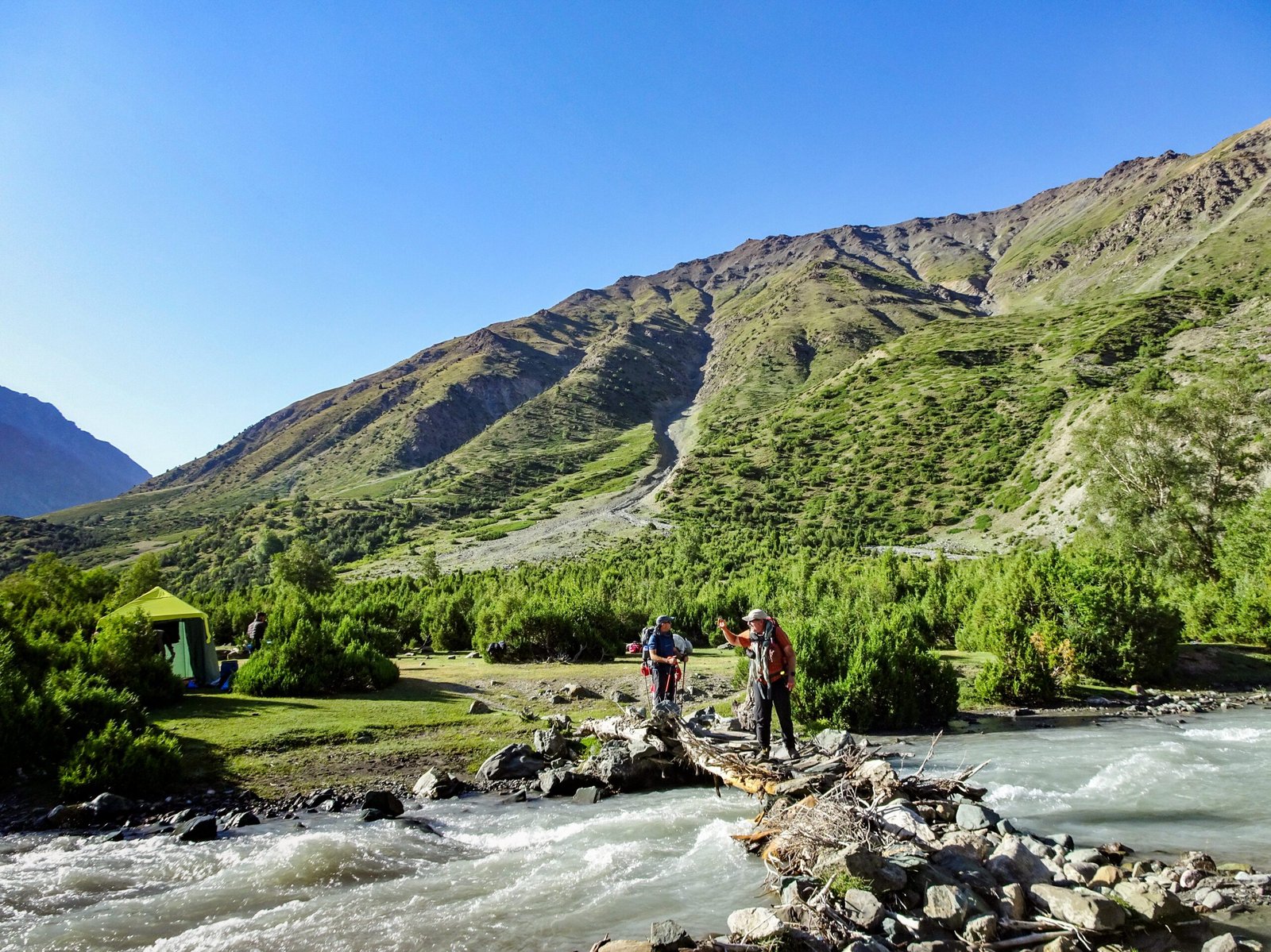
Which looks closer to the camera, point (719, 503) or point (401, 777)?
point (401, 777)

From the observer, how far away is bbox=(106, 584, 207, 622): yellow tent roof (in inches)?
714

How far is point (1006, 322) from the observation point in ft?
437

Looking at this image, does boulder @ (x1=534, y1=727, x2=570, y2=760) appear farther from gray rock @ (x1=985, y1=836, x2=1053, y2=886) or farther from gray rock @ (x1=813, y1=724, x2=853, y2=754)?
gray rock @ (x1=985, y1=836, x2=1053, y2=886)

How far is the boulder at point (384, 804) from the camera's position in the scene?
32.6 feet

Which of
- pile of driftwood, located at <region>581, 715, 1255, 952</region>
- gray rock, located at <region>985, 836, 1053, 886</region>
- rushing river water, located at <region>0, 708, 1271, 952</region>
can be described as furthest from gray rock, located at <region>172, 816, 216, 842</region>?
gray rock, located at <region>985, 836, 1053, 886</region>

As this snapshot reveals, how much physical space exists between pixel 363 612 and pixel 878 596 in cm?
2418

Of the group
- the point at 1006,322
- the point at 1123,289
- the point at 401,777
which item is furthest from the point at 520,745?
the point at 1123,289

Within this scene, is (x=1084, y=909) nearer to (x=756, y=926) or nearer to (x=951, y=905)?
(x=951, y=905)

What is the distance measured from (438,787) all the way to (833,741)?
6.49m

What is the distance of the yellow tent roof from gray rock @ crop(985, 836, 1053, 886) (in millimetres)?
19430

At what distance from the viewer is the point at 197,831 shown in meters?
8.69

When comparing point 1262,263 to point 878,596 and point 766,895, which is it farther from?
point 766,895

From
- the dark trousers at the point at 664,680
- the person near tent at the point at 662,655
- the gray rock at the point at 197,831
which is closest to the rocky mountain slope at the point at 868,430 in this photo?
the dark trousers at the point at 664,680

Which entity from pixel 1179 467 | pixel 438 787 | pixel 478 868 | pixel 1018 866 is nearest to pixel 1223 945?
pixel 1018 866
